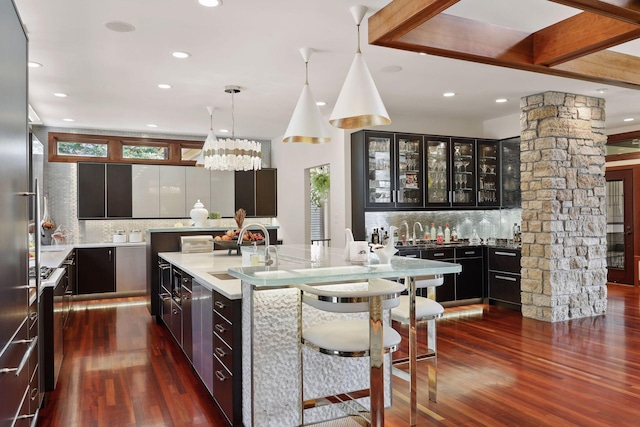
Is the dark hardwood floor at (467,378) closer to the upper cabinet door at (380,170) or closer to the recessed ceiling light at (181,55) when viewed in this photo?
the upper cabinet door at (380,170)

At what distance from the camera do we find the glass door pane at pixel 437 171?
6684 millimetres

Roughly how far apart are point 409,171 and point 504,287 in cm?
202

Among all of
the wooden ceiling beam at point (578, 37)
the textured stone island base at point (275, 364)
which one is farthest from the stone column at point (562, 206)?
→ the textured stone island base at point (275, 364)

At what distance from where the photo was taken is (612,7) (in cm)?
250

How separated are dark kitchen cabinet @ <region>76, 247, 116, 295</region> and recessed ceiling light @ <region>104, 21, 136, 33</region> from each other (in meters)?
4.70

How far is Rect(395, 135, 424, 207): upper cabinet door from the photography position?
21.2 ft

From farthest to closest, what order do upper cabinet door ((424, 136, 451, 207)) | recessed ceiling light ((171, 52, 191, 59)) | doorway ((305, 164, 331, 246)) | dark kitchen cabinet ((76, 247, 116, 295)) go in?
1. doorway ((305, 164, 331, 246))
2. dark kitchen cabinet ((76, 247, 116, 295))
3. upper cabinet door ((424, 136, 451, 207))
4. recessed ceiling light ((171, 52, 191, 59))

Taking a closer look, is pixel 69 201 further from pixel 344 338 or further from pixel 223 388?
pixel 344 338

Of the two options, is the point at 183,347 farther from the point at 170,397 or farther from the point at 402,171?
the point at 402,171

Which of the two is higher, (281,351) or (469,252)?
(469,252)

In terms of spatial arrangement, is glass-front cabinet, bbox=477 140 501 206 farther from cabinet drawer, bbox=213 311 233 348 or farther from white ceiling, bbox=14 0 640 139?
cabinet drawer, bbox=213 311 233 348

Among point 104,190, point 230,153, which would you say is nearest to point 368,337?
point 230,153

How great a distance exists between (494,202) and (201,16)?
→ 525cm

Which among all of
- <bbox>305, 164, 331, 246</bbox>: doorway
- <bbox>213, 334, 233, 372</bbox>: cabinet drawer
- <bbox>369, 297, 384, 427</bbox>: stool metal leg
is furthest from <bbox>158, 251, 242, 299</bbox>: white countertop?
<bbox>305, 164, 331, 246</bbox>: doorway
